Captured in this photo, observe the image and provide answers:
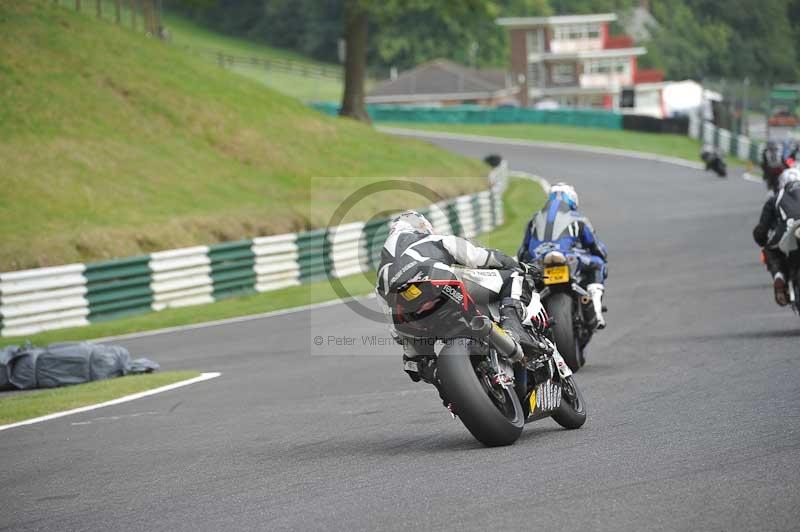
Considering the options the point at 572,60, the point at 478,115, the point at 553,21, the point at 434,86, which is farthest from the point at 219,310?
the point at 572,60

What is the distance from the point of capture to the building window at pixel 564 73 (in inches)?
4149

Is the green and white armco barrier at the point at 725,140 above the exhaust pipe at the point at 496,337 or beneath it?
beneath

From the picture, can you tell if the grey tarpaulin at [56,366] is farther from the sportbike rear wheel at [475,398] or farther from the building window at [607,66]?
the building window at [607,66]

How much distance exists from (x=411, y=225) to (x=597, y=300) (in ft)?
13.6

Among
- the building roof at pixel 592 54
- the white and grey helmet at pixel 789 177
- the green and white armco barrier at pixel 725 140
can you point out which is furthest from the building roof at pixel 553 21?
the white and grey helmet at pixel 789 177

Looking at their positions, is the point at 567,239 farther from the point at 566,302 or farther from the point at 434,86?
the point at 434,86

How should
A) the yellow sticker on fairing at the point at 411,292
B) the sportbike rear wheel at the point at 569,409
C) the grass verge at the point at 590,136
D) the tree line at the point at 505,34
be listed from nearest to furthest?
the yellow sticker on fairing at the point at 411,292 → the sportbike rear wheel at the point at 569,409 → the grass verge at the point at 590,136 → the tree line at the point at 505,34

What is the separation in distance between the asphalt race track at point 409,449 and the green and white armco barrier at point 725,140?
38.9m

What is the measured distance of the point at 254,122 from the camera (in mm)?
36594

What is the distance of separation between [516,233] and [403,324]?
74.1 feet

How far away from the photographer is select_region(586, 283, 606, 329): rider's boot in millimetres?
11570

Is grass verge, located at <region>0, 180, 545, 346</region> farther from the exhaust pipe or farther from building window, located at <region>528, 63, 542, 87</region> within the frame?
building window, located at <region>528, 63, 542, 87</region>

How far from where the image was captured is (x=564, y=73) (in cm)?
10575

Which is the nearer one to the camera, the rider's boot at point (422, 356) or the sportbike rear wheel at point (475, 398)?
the sportbike rear wheel at point (475, 398)
